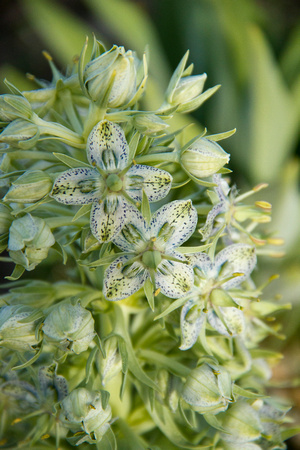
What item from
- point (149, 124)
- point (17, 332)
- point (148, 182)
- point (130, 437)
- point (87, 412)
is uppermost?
point (149, 124)

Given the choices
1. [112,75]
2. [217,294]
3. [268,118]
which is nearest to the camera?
[112,75]

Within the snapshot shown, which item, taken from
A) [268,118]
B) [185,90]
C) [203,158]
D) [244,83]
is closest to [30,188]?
[203,158]

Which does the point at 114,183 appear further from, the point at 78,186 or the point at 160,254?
the point at 160,254

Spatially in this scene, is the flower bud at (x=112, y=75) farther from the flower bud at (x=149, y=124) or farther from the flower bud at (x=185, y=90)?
the flower bud at (x=185, y=90)

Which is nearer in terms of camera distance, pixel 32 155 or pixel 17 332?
pixel 17 332

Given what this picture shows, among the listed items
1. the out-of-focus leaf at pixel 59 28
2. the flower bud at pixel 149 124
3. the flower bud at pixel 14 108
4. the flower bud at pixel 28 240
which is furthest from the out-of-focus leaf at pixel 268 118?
the flower bud at pixel 28 240

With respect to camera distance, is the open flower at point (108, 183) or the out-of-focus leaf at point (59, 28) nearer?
the open flower at point (108, 183)

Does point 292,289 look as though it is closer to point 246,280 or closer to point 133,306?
point 246,280
